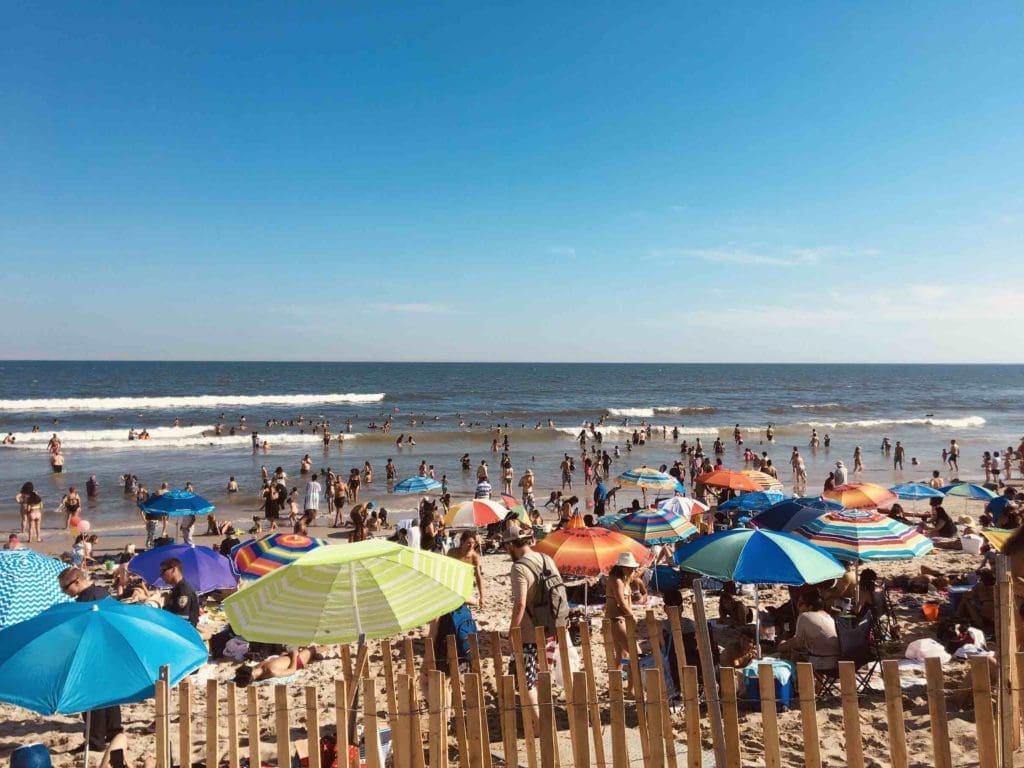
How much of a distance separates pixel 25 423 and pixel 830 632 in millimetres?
58171

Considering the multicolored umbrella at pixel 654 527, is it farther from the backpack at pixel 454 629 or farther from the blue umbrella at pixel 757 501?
the blue umbrella at pixel 757 501

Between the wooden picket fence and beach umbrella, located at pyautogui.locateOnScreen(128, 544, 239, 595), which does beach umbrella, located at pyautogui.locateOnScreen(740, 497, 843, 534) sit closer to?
the wooden picket fence

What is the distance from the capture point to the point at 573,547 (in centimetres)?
774

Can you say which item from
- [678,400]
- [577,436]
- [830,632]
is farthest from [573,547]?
[678,400]

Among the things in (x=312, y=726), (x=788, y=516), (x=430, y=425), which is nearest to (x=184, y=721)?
(x=312, y=726)

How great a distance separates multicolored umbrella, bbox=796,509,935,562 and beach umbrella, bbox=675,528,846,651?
1.19 m

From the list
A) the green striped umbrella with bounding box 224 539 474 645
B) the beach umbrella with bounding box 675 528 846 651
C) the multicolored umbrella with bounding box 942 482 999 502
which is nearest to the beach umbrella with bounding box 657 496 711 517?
the beach umbrella with bounding box 675 528 846 651

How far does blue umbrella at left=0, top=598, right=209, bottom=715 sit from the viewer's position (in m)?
4.05

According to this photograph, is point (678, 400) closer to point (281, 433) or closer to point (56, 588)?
point (281, 433)

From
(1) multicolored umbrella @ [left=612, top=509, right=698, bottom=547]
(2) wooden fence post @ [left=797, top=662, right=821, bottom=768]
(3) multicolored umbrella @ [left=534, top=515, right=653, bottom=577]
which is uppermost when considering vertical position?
(2) wooden fence post @ [left=797, top=662, right=821, bottom=768]

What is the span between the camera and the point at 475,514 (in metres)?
12.6

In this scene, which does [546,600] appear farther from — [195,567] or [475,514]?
[475,514]

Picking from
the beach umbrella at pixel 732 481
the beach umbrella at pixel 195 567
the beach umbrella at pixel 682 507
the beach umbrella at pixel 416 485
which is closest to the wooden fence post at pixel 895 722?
the beach umbrella at pixel 195 567

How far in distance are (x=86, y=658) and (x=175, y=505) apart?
10681 millimetres
